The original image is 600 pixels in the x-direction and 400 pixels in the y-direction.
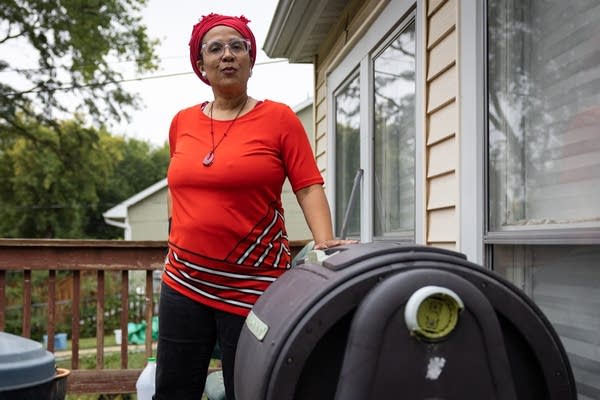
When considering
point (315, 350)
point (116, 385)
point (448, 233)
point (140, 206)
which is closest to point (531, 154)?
point (448, 233)

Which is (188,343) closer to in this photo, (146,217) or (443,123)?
(443,123)

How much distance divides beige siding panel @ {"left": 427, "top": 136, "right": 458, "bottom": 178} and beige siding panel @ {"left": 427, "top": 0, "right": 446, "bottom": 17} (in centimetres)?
57

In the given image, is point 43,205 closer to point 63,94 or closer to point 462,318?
point 63,94

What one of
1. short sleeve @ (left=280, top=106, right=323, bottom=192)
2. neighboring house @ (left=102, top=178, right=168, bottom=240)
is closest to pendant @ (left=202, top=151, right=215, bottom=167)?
short sleeve @ (left=280, top=106, right=323, bottom=192)

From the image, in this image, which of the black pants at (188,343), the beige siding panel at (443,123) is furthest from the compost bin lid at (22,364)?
the beige siding panel at (443,123)

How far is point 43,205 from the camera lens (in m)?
28.6

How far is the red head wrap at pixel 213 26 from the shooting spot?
193cm

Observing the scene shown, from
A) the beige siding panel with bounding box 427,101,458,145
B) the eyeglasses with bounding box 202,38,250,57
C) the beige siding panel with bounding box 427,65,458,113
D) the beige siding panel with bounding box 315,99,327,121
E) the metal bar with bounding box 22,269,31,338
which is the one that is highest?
the beige siding panel with bounding box 315,99,327,121

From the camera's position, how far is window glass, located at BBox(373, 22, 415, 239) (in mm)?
3283

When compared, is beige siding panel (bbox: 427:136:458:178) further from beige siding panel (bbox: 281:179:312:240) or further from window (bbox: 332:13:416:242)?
beige siding panel (bbox: 281:179:312:240)

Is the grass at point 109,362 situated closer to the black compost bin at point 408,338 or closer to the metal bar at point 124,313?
the metal bar at point 124,313

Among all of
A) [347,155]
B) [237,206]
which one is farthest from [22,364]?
[347,155]

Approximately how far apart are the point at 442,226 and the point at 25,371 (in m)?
1.68

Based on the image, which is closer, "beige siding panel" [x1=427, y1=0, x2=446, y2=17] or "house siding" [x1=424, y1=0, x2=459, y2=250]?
"house siding" [x1=424, y1=0, x2=459, y2=250]
